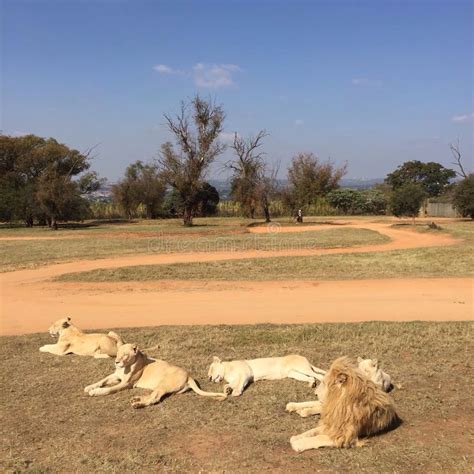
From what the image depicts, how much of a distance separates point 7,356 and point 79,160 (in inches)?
1646

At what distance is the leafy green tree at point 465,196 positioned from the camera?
38.5 meters

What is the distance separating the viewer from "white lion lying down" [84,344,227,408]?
18.1 feet

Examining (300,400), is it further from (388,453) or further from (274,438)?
(388,453)

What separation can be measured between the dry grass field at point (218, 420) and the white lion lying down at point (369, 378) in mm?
93

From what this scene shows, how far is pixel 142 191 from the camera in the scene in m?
52.0

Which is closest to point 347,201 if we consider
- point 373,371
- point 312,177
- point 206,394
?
point 312,177

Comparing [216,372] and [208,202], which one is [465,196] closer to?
[208,202]

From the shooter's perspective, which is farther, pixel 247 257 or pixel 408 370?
pixel 247 257

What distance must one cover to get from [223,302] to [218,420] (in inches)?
249

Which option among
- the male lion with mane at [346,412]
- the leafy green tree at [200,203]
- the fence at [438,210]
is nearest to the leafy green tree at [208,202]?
the leafy green tree at [200,203]

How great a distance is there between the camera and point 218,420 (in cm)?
493

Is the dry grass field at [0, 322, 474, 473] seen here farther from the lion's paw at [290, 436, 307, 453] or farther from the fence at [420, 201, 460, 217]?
the fence at [420, 201, 460, 217]

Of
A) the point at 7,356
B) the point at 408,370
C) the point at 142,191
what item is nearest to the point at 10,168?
the point at 142,191

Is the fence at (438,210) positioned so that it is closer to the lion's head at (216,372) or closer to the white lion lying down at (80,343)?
the white lion lying down at (80,343)
